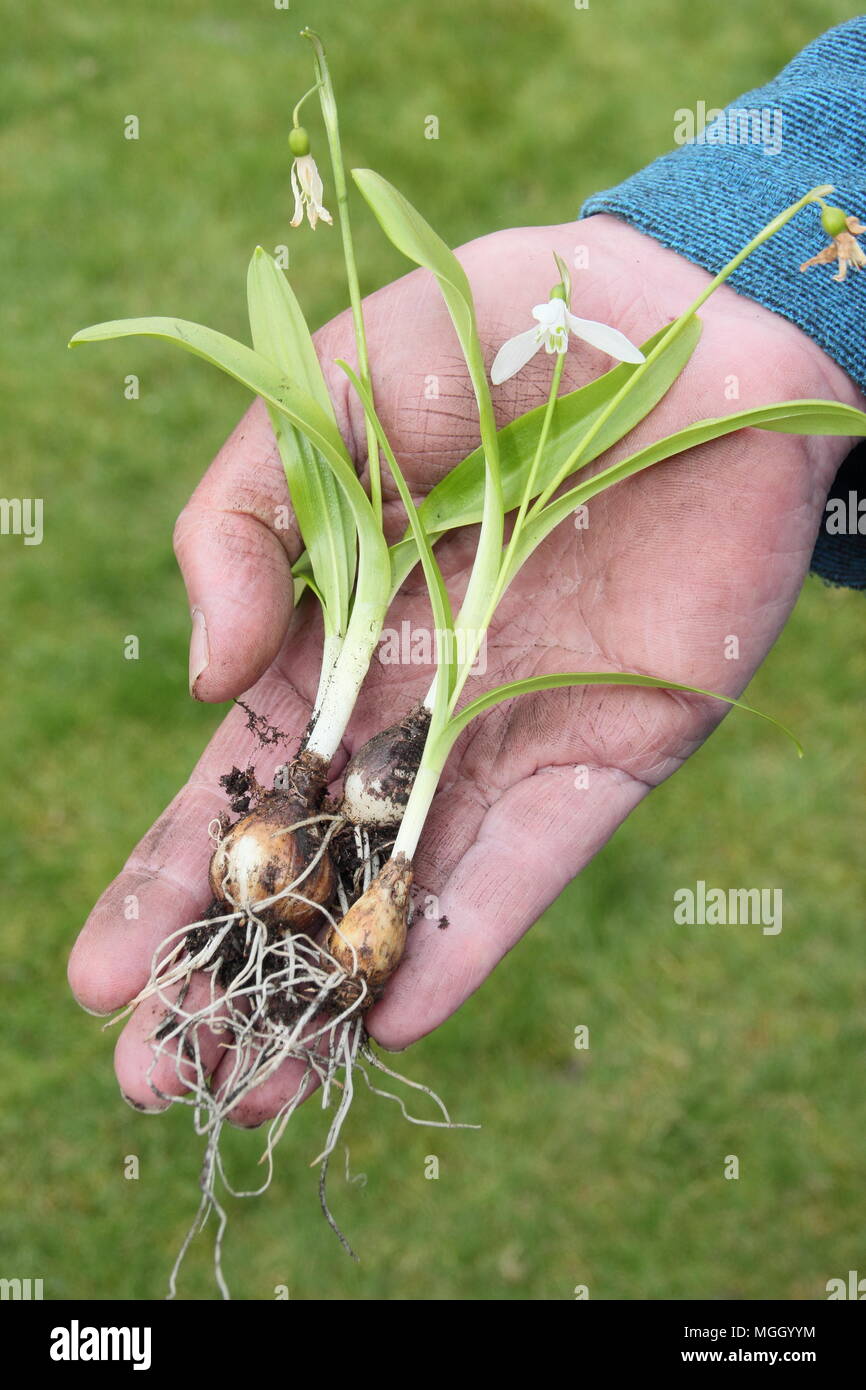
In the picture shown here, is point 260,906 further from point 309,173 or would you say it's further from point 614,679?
point 309,173

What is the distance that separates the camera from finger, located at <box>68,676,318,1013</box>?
→ 2100mm

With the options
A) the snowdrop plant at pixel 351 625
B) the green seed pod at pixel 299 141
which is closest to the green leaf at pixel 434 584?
the snowdrop plant at pixel 351 625

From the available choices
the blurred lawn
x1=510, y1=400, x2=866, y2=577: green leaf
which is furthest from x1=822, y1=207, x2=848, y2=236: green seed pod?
the blurred lawn

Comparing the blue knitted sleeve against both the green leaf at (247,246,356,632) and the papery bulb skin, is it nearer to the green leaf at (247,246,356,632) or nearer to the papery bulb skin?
the green leaf at (247,246,356,632)

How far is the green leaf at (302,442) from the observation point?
7.37 feet

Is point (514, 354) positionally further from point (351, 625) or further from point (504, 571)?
point (351, 625)

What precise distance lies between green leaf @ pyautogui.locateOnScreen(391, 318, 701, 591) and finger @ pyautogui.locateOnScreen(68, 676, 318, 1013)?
0.42m

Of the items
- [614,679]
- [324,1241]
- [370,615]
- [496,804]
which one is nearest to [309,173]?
[370,615]

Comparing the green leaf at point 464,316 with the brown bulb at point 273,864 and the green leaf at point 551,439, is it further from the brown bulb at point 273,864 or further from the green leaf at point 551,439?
the brown bulb at point 273,864

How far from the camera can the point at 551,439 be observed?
2.22 m

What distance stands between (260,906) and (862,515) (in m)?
1.46

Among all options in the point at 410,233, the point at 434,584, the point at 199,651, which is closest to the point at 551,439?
the point at 434,584

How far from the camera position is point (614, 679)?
2096 mm

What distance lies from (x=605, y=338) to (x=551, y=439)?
8.5 inches
